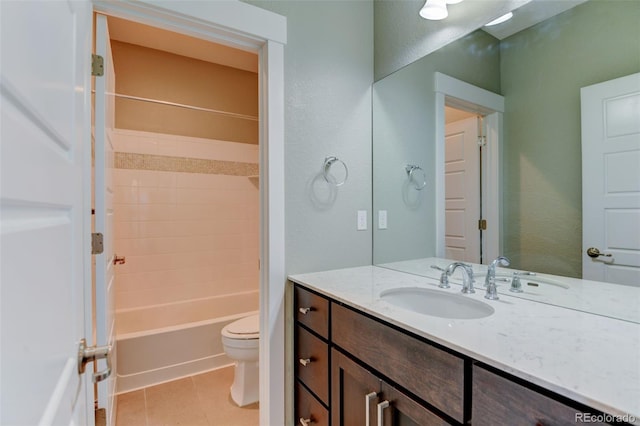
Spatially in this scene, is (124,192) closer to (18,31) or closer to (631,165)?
(18,31)

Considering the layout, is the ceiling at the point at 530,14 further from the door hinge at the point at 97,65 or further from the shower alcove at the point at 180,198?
the shower alcove at the point at 180,198

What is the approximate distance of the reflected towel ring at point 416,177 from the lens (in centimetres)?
176

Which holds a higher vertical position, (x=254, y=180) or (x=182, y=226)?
(x=254, y=180)

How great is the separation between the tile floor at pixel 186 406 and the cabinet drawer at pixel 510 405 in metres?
1.51

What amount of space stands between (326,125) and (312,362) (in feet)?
3.83

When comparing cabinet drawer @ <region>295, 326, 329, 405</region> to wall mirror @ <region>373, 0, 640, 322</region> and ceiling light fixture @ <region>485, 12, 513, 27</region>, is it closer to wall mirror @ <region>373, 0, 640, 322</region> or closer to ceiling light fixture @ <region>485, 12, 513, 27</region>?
wall mirror @ <region>373, 0, 640, 322</region>

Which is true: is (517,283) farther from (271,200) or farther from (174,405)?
(174,405)

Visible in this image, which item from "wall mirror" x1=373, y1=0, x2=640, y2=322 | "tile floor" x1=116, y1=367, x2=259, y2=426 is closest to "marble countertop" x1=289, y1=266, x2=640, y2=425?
"wall mirror" x1=373, y1=0, x2=640, y2=322

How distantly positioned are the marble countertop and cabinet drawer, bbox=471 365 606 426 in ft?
0.09

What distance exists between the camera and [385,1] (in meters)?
1.83

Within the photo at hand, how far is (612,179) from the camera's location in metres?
1.03

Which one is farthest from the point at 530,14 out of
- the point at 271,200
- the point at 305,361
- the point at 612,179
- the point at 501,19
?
the point at 305,361

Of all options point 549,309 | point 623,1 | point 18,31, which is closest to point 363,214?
point 549,309

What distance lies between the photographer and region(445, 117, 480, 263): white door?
4.85 ft
